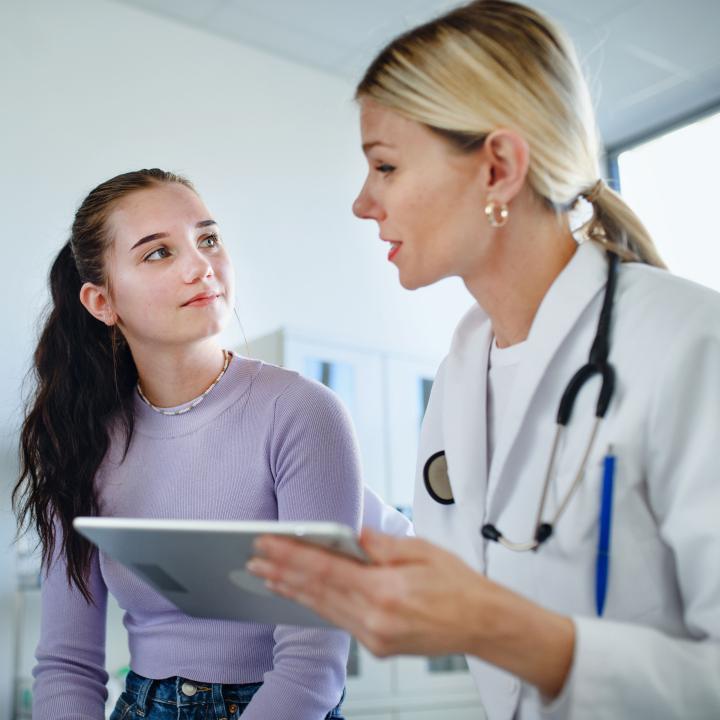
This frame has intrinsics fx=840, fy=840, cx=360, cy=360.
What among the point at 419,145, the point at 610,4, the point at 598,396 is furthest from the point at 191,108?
the point at 598,396

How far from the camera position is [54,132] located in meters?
3.02

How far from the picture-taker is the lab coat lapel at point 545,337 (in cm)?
97

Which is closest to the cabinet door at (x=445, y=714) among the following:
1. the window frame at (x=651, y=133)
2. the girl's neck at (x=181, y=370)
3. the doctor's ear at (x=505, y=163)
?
the girl's neck at (x=181, y=370)

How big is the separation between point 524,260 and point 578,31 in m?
2.90

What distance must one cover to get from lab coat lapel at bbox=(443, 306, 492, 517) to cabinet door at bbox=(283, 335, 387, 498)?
166cm

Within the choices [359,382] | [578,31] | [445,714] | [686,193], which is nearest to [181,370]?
[359,382]

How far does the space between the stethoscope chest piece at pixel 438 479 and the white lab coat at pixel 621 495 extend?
2 cm

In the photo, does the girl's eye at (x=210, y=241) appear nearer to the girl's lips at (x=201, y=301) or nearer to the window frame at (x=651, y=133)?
the girl's lips at (x=201, y=301)

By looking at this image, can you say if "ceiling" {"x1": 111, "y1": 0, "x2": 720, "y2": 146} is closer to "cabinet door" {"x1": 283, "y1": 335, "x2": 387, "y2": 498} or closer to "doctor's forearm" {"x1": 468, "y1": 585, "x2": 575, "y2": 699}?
"cabinet door" {"x1": 283, "y1": 335, "x2": 387, "y2": 498}

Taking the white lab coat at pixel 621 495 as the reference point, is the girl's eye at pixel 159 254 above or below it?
above

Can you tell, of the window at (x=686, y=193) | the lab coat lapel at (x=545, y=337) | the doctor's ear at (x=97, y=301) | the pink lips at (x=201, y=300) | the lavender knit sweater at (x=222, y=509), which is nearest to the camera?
the lab coat lapel at (x=545, y=337)

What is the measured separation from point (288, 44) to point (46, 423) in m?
2.59

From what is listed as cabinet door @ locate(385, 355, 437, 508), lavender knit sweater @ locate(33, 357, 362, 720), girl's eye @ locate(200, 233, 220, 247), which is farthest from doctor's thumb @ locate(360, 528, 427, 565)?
cabinet door @ locate(385, 355, 437, 508)

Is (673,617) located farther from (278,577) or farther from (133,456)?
(133,456)
